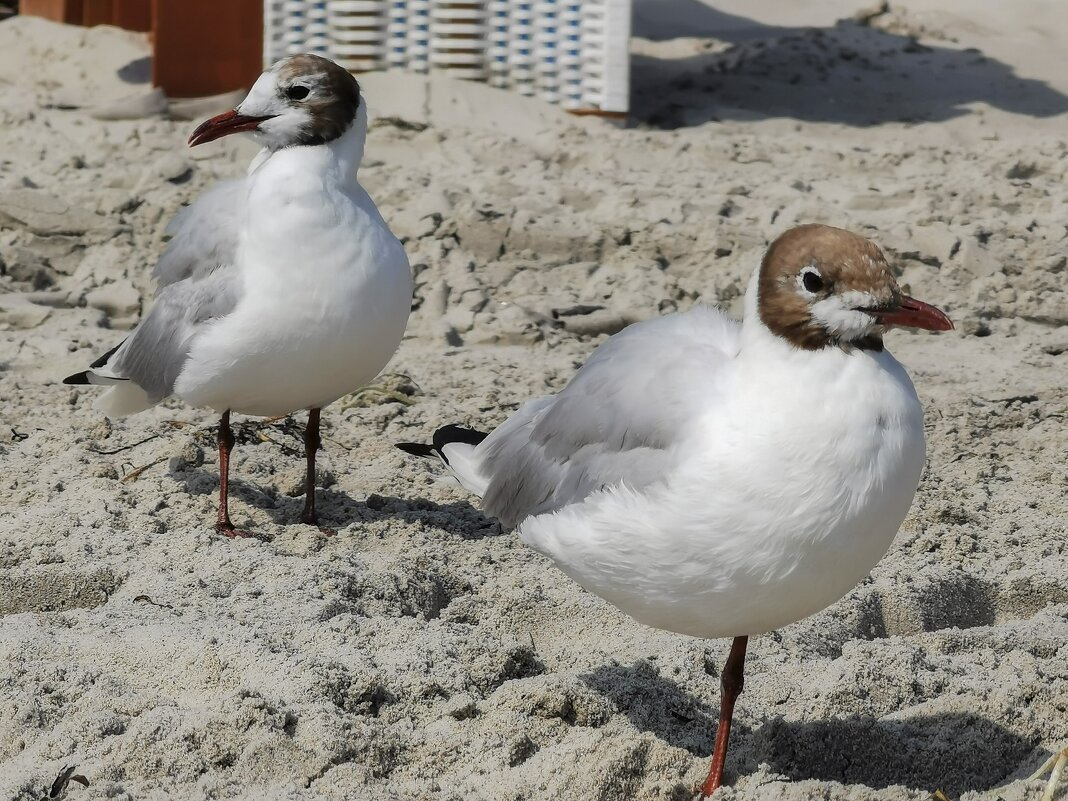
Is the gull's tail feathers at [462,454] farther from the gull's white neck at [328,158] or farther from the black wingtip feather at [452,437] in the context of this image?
the gull's white neck at [328,158]

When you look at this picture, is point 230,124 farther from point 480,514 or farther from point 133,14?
point 133,14

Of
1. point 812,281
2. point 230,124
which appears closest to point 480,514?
point 230,124

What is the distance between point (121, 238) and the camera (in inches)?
272

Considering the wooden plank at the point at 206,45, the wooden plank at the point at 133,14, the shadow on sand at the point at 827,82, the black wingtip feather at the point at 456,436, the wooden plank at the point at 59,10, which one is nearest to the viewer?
the black wingtip feather at the point at 456,436

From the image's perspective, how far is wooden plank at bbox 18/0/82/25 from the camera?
10.9 meters

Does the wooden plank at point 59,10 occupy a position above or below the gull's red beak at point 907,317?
below

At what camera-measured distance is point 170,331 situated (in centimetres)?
459

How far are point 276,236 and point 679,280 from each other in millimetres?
2700

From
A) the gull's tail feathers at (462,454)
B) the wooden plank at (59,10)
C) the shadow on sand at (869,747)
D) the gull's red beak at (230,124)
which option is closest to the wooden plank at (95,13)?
the wooden plank at (59,10)

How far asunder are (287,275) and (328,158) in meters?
0.38

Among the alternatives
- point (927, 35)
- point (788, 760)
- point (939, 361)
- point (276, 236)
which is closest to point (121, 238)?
point (276, 236)

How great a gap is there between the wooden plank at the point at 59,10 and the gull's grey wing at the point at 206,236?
688 centimetres

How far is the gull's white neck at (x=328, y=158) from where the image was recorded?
4297mm

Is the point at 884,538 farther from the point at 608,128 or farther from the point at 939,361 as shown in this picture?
the point at 608,128
